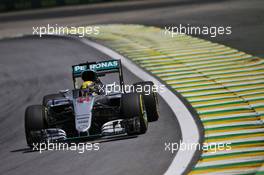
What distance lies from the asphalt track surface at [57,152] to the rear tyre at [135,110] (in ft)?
0.61

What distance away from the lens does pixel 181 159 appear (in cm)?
1148

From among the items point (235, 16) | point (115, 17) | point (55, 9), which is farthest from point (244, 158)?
point (55, 9)

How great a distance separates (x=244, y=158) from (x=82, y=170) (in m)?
2.54

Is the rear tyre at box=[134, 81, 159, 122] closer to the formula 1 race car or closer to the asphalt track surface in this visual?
the formula 1 race car

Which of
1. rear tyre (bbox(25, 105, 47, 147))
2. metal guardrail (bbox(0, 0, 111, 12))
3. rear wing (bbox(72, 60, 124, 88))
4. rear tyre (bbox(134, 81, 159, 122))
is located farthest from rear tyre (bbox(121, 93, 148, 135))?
metal guardrail (bbox(0, 0, 111, 12))

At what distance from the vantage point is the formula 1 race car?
1333cm

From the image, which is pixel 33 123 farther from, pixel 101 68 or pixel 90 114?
pixel 101 68

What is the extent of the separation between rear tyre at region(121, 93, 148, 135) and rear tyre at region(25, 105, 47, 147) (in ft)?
5.08

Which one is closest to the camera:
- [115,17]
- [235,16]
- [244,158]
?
[244,158]

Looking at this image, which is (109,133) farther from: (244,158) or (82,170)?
(244,158)

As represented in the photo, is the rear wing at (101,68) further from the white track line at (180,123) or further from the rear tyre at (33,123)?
the rear tyre at (33,123)

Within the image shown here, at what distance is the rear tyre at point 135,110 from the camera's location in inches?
526

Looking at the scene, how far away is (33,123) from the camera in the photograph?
13.5m

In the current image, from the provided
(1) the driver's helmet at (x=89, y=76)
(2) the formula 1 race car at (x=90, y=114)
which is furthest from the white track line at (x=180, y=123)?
(1) the driver's helmet at (x=89, y=76)
